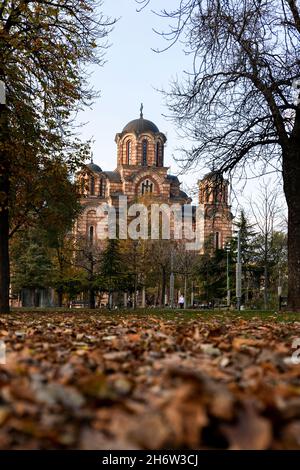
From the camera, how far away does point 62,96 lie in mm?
15844

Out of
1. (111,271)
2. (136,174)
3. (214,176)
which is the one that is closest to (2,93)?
Answer: (214,176)

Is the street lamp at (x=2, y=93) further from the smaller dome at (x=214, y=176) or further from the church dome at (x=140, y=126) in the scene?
the church dome at (x=140, y=126)

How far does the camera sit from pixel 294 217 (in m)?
15.7

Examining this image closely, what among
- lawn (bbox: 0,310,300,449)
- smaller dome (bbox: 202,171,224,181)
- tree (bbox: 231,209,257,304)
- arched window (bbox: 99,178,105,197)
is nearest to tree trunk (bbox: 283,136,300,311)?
smaller dome (bbox: 202,171,224,181)

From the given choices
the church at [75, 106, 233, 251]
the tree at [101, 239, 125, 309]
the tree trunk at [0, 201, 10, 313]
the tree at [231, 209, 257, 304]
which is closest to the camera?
the tree trunk at [0, 201, 10, 313]

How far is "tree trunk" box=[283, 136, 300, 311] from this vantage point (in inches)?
Answer: 601

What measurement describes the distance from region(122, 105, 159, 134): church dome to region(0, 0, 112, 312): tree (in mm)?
59408

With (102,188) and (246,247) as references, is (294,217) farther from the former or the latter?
(102,188)

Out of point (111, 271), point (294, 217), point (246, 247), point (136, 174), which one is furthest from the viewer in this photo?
point (136, 174)

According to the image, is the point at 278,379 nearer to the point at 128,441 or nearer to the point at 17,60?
the point at 128,441

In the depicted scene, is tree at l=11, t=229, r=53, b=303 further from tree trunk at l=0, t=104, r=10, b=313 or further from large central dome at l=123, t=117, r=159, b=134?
large central dome at l=123, t=117, r=159, b=134

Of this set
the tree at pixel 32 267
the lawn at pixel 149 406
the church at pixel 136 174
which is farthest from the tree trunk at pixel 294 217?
the church at pixel 136 174

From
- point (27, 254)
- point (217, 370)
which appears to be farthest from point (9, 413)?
point (27, 254)

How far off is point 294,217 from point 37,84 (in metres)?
7.83
